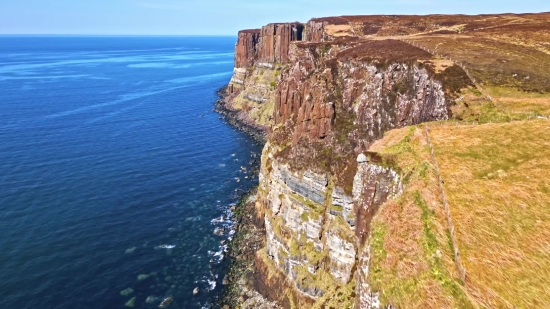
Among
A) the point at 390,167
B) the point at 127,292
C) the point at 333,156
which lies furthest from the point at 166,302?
the point at 390,167

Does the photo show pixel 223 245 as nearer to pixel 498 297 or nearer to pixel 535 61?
pixel 498 297

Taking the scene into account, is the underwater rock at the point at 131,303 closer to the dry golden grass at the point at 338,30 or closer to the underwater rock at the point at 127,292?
the underwater rock at the point at 127,292

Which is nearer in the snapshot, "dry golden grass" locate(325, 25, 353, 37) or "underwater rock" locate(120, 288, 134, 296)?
"underwater rock" locate(120, 288, 134, 296)

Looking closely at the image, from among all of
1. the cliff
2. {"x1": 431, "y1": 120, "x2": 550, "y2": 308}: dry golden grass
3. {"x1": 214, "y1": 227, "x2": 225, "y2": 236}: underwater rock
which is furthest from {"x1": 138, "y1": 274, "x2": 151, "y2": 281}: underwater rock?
{"x1": 431, "y1": 120, "x2": 550, "y2": 308}: dry golden grass

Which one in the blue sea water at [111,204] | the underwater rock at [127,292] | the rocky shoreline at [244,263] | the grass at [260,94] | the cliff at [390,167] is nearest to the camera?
the cliff at [390,167]

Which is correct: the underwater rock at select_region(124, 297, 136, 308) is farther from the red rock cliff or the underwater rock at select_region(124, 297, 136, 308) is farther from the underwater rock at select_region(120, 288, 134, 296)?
the red rock cliff

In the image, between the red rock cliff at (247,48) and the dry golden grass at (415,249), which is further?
the red rock cliff at (247,48)

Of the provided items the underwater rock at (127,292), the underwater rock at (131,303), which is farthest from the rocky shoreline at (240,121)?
the underwater rock at (131,303)
